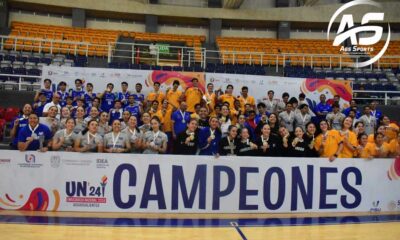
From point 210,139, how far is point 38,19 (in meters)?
22.3

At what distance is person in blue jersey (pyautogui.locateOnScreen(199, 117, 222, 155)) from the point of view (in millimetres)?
6801

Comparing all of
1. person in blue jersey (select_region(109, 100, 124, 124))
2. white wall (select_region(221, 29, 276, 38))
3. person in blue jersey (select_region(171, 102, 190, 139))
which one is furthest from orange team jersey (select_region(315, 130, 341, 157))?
white wall (select_region(221, 29, 276, 38))

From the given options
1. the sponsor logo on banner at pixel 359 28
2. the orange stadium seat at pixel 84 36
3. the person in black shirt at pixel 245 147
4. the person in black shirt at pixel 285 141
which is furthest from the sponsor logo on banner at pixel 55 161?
the sponsor logo on banner at pixel 359 28

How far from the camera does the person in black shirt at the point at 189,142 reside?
22.1ft

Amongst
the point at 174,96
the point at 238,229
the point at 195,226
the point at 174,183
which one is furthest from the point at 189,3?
the point at 238,229

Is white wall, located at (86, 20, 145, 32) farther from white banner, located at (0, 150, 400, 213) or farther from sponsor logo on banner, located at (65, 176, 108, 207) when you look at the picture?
sponsor logo on banner, located at (65, 176, 108, 207)

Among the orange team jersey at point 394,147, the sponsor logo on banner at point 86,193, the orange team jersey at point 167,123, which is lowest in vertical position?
the sponsor logo on banner at point 86,193

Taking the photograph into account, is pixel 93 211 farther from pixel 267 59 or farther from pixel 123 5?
pixel 123 5

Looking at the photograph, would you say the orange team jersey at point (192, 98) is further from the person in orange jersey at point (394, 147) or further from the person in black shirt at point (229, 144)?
the person in orange jersey at point (394, 147)

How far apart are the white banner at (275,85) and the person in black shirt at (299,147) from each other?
511cm

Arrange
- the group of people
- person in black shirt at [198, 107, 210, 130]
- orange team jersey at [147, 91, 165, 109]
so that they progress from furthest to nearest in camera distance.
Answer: orange team jersey at [147, 91, 165, 109]
person in black shirt at [198, 107, 210, 130]
the group of people

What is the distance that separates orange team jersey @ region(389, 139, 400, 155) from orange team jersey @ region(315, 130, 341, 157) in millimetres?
1192

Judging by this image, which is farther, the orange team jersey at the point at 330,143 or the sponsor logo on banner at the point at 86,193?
the orange team jersey at the point at 330,143

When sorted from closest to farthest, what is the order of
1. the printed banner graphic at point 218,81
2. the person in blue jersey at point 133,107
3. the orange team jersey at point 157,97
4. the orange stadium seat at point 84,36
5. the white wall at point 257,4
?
the person in blue jersey at point 133,107, the orange team jersey at point 157,97, the printed banner graphic at point 218,81, the orange stadium seat at point 84,36, the white wall at point 257,4
